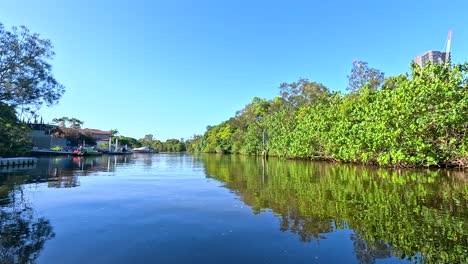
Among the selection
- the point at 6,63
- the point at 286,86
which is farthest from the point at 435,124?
the point at 286,86

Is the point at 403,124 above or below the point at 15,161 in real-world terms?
above

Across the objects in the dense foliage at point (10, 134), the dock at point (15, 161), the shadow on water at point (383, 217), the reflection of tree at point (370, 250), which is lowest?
the reflection of tree at point (370, 250)

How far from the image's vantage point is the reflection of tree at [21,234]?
4.45 metres

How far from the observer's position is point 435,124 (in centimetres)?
1792

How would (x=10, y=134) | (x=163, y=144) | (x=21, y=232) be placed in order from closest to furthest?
(x=21, y=232), (x=10, y=134), (x=163, y=144)

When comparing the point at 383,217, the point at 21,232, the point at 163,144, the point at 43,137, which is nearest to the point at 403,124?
the point at 383,217

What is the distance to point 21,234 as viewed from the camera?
5.50m

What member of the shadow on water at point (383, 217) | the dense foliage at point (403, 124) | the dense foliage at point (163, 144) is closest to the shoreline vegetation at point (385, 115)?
the dense foliage at point (403, 124)

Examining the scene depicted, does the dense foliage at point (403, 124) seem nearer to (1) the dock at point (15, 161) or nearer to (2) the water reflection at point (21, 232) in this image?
(2) the water reflection at point (21, 232)

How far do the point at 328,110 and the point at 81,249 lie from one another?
30.5m

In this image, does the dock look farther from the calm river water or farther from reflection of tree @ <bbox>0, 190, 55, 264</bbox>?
reflection of tree @ <bbox>0, 190, 55, 264</bbox>

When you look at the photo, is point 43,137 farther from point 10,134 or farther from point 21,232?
point 21,232

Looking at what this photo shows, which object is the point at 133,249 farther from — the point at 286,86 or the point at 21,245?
the point at 286,86

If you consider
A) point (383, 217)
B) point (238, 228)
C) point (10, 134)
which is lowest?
point (238, 228)
